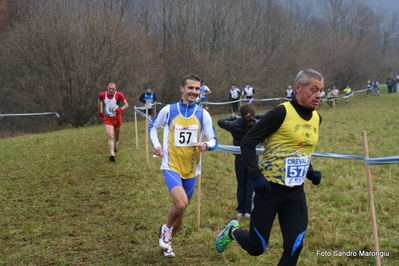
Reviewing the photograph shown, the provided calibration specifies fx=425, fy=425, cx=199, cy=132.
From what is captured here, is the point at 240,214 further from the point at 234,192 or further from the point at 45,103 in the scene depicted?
the point at 45,103

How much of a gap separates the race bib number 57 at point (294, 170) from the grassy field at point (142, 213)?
1442 millimetres

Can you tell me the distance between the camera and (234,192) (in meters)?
8.07

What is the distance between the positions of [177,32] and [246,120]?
33.8 metres

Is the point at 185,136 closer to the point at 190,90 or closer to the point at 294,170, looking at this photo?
the point at 190,90

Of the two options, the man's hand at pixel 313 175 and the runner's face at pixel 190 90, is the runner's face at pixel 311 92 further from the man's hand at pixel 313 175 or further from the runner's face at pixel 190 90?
the runner's face at pixel 190 90

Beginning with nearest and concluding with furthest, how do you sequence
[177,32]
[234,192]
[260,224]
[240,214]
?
[260,224]
[240,214]
[234,192]
[177,32]

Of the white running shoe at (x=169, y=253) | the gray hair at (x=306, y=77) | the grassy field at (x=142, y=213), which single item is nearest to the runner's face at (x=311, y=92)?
the gray hair at (x=306, y=77)

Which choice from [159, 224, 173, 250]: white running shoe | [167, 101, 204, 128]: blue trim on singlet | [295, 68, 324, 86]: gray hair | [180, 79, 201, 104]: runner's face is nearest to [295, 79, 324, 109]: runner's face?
[295, 68, 324, 86]: gray hair

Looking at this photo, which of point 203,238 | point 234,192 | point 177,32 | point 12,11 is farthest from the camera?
point 177,32

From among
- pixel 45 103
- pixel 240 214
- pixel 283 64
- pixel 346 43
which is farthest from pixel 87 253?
pixel 346 43

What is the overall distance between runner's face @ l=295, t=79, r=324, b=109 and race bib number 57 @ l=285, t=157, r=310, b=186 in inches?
19.7

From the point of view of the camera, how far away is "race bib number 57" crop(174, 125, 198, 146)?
16.2 ft

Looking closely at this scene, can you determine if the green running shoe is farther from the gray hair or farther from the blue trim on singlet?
the gray hair

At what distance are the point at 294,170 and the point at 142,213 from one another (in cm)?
376
